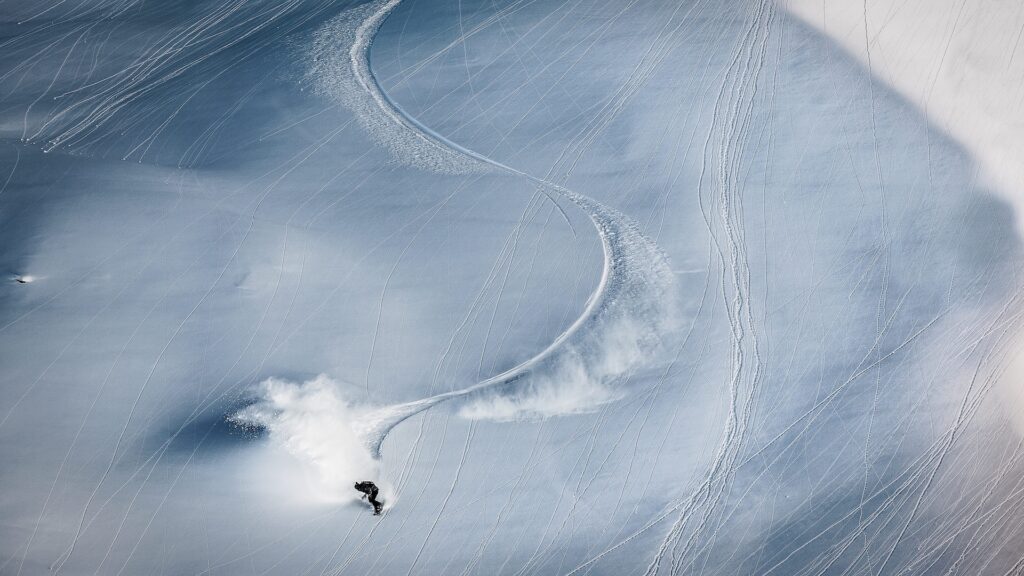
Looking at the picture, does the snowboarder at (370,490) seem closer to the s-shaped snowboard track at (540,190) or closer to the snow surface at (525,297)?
the snow surface at (525,297)

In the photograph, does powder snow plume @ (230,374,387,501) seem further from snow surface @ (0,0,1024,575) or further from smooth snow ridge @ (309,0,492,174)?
smooth snow ridge @ (309,0,492,174)

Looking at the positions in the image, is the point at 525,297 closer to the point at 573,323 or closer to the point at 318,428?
the point at 573,323

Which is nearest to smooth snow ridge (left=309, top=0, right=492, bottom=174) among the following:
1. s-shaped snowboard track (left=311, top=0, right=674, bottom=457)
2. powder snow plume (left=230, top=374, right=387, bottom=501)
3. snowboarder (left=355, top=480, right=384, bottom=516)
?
s-shaped snowboard track (left=311, top=0, right=674, bottom=457)

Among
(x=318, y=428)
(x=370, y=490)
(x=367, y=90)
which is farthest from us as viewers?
(x=367, y=90)

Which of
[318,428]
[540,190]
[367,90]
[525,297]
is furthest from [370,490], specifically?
[367,90]

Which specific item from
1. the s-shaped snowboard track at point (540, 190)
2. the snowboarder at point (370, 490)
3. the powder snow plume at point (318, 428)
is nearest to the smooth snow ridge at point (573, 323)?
the s-shaped snowboard track at point (540, 190)

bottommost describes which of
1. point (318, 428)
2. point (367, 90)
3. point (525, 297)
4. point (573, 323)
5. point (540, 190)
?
point (573, 323)

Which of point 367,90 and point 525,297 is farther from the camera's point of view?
point 367,90
